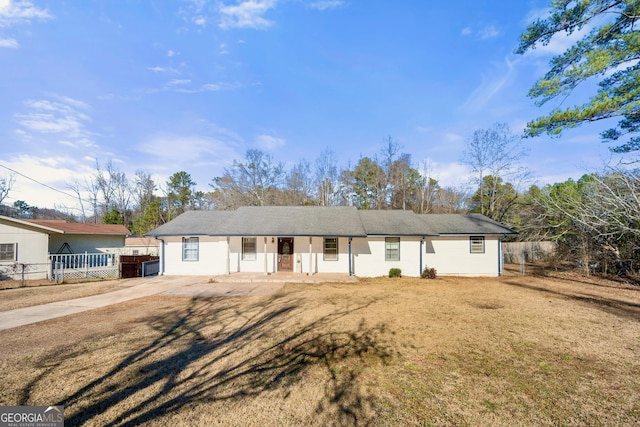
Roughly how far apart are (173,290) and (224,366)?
8.04m

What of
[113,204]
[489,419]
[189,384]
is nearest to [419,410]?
[489,419]

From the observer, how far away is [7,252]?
14180mm

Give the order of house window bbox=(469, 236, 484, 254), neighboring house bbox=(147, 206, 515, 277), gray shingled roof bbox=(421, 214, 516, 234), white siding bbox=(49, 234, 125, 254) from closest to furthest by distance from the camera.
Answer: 1. neighboring house bbox=(147, 206, 515, 277)
2. gray shingled roof bbox=(421, 214, 516, 234)
3. house window bbox=(469, 236, 484, 254)
4. white siding bbox=(49, 234, 125, 254)

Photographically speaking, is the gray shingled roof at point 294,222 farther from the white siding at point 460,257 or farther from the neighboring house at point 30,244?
the neighboring house at point 30,244

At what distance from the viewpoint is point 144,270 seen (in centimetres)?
1485

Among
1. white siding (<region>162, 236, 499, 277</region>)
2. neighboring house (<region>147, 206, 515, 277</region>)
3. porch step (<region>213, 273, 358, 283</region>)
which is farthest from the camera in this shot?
white siding (<region>162, 236, 499, 277</region>)

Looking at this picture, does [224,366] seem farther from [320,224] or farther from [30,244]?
[30,244]

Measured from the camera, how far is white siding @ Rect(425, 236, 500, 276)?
1513cm

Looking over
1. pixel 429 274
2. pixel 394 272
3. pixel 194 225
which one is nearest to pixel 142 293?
pixel 194 225

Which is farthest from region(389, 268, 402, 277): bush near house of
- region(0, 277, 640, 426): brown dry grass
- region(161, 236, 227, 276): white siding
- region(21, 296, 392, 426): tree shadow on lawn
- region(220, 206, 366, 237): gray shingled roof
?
region(161, 236, 227, 276): white siding

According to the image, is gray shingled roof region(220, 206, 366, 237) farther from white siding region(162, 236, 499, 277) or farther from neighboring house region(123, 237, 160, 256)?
neighboring house region(123, 237, 160, 256)

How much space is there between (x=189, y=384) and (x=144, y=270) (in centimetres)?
1347

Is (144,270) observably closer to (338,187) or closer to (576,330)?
(576,330)

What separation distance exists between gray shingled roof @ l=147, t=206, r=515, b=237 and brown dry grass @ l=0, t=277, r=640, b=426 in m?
5.83
